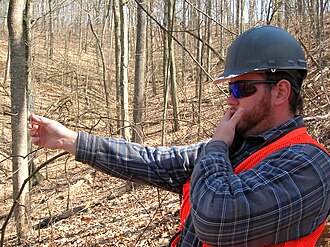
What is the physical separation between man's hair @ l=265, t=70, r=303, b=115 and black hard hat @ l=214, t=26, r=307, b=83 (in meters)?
0.01

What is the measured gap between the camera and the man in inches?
54.6

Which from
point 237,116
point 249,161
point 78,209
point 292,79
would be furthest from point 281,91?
point 78,209

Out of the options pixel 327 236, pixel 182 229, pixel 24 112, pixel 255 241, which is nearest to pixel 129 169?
pixel 182 229

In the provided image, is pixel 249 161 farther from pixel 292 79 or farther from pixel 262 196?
pixel 292 79

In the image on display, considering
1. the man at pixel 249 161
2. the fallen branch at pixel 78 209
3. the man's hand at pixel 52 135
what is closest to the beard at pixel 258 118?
the man at pixel 249 161

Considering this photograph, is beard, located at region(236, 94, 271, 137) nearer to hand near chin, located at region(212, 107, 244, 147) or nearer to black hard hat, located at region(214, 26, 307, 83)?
hand near chin, located at region(212, 107, 244, 147)

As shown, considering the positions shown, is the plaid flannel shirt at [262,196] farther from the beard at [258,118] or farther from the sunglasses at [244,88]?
the sunglasses at [244,88]

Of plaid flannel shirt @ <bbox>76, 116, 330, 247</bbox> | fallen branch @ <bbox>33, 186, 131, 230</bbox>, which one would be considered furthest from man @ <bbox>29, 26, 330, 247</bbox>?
fallen branch @ <bbox>33, 186, 131, 230</bbox>

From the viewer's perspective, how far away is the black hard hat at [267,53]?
1.69 m

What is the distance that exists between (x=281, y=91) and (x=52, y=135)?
1148 millimetres

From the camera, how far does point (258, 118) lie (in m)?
1.68

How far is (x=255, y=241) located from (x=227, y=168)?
0.27m

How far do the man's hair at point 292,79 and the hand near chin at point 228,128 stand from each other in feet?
0.62

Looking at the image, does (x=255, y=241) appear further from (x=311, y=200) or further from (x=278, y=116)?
(x=278, y=116)
